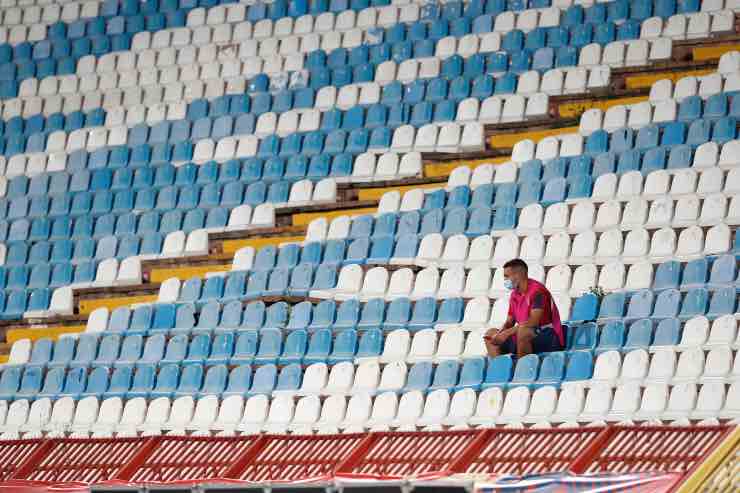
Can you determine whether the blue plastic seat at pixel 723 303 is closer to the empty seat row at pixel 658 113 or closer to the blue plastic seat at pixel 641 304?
the blue plastic seat at pixel 641 304

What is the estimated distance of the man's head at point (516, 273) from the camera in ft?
38.2

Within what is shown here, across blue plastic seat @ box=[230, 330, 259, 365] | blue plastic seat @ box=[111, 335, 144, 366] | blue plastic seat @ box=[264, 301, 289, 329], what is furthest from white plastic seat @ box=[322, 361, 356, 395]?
blue plastic seat @ box=[111, 335, 144, 366]

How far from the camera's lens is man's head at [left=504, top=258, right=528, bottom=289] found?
458 inches

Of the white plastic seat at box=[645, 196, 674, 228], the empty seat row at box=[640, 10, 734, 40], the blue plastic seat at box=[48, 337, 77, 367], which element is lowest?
the blue plastic seat at box=[48, 337, 77, 367]

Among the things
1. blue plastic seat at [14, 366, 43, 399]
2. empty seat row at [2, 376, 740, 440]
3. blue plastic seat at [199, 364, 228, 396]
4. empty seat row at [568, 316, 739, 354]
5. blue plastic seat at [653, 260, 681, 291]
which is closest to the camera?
empty seat row at [2, 376, 740, 440]

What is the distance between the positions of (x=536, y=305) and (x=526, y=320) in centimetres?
16

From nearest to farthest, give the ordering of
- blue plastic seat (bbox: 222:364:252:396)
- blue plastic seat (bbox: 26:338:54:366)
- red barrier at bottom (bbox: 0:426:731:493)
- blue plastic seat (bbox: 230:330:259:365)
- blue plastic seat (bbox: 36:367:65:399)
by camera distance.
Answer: red barrier at bottom (bbox: 0:426:731:493), blue plastic seat (bbox: 222:364:252:396), blue plastic seat (bbox: 230:330:259:365), blue plastic seat (bbox: 36:367:65:399), blue plastic seat (bbox: 26:338:54:366)

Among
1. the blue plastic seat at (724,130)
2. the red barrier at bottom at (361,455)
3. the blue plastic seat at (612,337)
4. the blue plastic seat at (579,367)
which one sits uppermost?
the blue plastic seat at (724,130)

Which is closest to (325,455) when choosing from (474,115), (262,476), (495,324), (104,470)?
(262,476)

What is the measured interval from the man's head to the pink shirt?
58 mm

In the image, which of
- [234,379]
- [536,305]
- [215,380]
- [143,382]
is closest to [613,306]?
[536,305]

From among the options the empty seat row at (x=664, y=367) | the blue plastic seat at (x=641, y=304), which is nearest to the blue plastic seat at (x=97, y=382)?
the empty seat row at (x=664, y=367)

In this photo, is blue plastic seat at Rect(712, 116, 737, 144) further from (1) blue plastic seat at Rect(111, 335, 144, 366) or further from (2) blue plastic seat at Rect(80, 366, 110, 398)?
(2) blue plastic seat at Rect(80, 366, 110, 398)

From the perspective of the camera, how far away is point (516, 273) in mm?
11641
